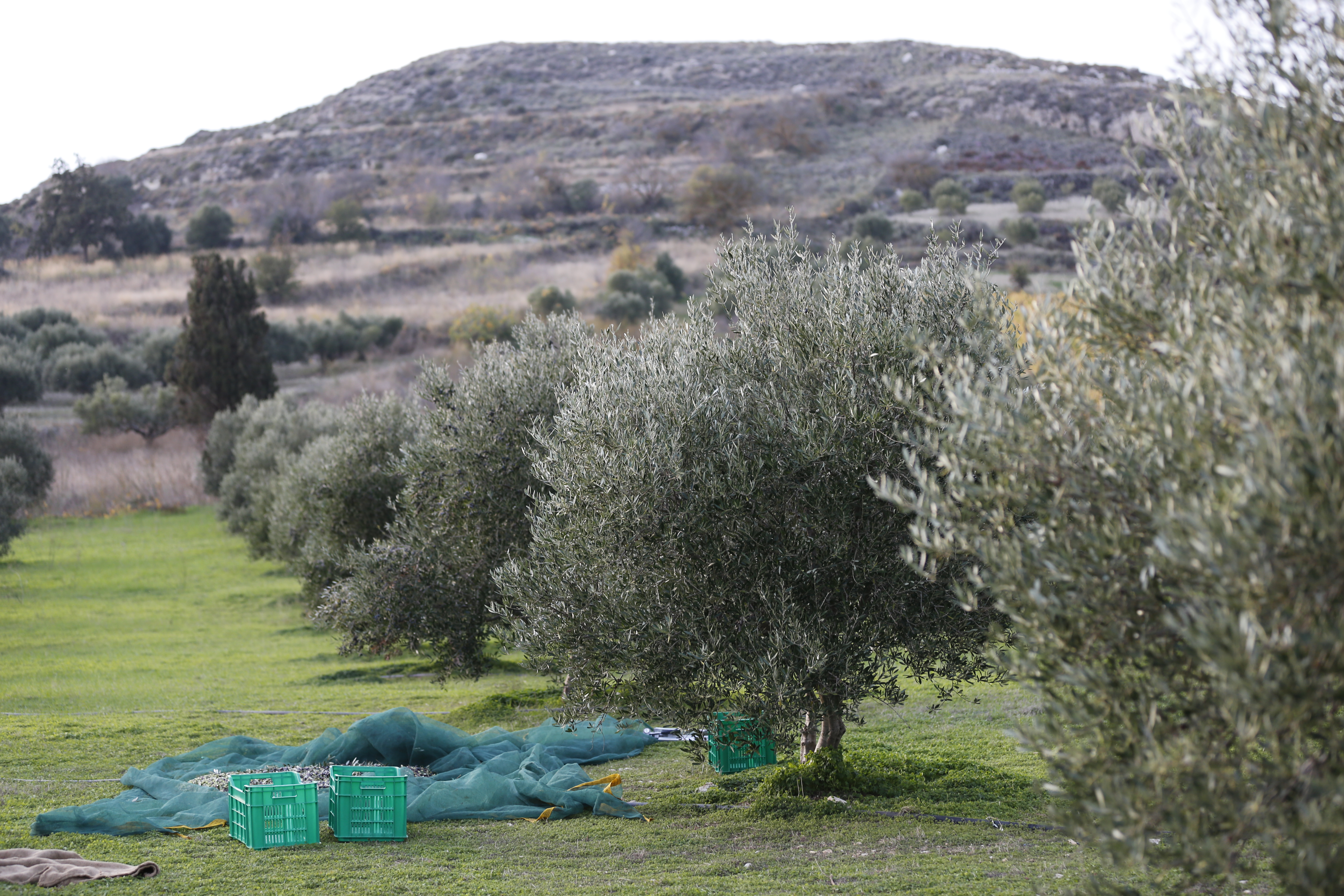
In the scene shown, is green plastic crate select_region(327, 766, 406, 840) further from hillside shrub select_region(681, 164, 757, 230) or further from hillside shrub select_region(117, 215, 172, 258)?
hillside shrub select_region(117, 215, 172, 258)

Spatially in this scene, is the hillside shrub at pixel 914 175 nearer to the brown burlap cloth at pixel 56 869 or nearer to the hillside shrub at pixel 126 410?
the hillside shrub at pixel 126 410

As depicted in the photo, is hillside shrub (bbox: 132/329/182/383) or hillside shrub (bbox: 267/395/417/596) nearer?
hillside shrub (bbox: 267/395/417/596)

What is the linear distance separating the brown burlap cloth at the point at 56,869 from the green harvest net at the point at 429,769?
1332mm

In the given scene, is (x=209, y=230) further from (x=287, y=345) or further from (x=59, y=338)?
(x=287, y=345)

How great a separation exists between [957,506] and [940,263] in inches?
206

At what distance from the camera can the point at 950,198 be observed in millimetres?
63719

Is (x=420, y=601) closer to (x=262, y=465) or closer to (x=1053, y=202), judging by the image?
(x=262, y=465)

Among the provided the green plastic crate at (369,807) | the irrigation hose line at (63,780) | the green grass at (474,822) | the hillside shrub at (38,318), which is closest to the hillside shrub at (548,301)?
the hillside shrub at (38,318)

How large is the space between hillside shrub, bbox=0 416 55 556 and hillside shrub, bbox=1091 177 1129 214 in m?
43.0

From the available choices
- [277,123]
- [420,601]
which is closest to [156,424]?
[420,601]

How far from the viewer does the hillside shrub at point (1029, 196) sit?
199 feet

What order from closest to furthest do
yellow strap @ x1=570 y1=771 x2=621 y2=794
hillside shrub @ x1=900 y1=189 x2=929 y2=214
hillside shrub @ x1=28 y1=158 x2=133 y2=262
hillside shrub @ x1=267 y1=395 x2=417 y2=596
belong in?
yellow strap @ x1=570 y1=771 x2=621 y2=794, hillside shrub @ x1=267 y1=395 x2=417 y2=596, hillside shrub @ x1=900 y1=189 x2=929 y2=214, hillside shrub @ x1=28 y1=158 x2=133 y2=262

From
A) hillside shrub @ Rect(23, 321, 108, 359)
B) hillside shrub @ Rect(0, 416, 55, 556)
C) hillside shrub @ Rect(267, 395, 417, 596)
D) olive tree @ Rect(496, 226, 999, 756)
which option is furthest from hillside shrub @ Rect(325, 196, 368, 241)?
olive tree @ Rect(496, 226, 999, 756)

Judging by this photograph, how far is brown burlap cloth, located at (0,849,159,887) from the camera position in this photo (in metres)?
8.07
